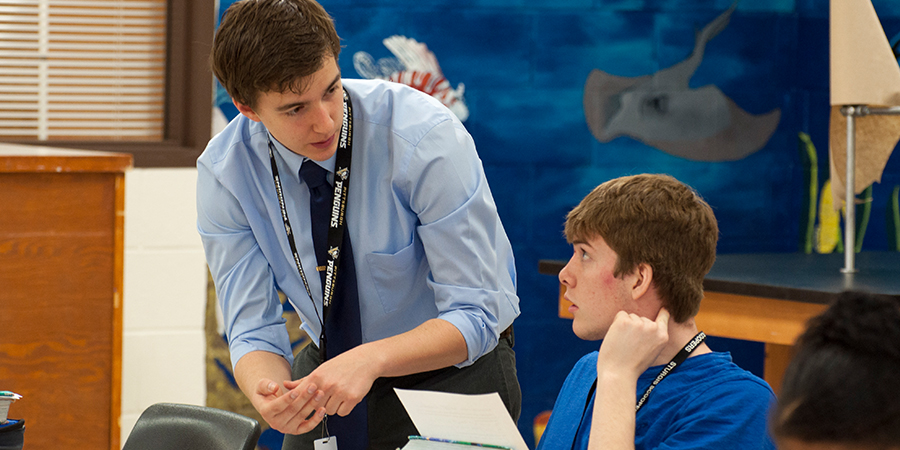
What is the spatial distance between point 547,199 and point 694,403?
6.67ft

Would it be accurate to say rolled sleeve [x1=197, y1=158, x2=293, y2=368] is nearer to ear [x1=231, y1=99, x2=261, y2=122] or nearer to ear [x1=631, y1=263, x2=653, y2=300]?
ear [x1=231, y1=99, x2=261, y2=122]

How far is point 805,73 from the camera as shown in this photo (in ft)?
10.9

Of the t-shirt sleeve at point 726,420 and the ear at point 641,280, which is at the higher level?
the ear at point 641,280

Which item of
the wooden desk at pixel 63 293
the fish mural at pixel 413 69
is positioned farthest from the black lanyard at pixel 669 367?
the fish mural at pixel 413 69

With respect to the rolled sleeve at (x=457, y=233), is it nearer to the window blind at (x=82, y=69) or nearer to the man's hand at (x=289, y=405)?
the man's hand at (x=289, y=405)

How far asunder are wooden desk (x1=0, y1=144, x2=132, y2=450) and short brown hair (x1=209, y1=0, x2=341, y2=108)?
44.1 inches

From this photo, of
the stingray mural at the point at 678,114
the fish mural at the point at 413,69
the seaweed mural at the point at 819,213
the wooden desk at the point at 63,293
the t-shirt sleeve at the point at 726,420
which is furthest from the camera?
the seaweed mural at the point at 819,213

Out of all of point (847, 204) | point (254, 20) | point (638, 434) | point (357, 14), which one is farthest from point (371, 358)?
point (357, 14)

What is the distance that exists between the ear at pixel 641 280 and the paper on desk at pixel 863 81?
1432mm

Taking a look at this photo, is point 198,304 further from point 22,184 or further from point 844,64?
point 844,64

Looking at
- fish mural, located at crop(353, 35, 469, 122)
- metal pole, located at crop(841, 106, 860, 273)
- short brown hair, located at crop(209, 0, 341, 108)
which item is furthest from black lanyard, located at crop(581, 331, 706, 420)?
fish mural, located at crop(353, 35, 469, 122)

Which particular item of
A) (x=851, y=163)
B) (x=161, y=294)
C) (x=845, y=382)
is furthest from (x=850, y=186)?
(x=161, y=294)

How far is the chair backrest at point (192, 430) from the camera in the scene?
163 centimetres

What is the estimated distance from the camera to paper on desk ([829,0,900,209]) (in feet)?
7.53
